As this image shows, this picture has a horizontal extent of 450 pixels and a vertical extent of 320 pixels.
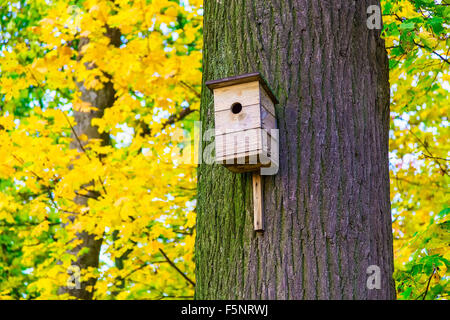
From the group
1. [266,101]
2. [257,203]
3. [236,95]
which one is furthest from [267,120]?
[257,203]

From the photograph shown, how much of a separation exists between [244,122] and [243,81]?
0.63 ft

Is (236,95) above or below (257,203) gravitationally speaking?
above

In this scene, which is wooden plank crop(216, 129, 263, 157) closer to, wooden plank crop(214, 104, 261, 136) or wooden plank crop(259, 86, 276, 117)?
wooden plank crop(214, 104, 261, 136)

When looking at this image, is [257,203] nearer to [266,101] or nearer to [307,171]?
[307,171]

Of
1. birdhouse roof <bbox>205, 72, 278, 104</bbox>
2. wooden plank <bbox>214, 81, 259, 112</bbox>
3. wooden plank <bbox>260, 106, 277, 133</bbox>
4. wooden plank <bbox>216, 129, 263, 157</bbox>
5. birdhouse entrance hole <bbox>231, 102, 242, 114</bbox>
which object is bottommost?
wooden plank <bbox>216, 129, 263, 157</bbox>

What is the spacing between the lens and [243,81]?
2.44m

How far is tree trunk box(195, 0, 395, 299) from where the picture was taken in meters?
2.32

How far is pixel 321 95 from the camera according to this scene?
8.23 feet

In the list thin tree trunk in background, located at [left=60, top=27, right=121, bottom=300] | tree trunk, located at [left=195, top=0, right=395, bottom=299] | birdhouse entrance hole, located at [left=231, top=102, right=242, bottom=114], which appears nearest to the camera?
tree trunk, located at [left=195, top=0, right=395, bottom=299]

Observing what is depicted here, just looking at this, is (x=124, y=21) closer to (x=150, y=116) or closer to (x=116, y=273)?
(x=150, y=116)

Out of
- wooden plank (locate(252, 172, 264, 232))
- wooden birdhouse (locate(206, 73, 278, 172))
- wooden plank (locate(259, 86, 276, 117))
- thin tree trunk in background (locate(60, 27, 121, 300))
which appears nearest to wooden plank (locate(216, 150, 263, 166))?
wooden birdhouse (locate(206, 73, 278, 172))

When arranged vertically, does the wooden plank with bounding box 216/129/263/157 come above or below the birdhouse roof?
below

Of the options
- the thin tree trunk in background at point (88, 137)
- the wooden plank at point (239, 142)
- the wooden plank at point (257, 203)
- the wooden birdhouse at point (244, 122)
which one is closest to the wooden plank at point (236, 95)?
the wooden birdhouse at point (244, 122)
